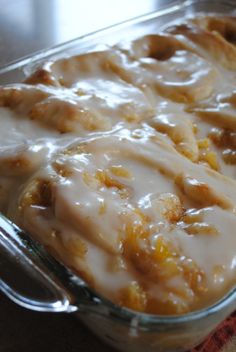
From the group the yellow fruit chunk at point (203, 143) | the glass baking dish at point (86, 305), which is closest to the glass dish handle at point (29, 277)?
the glass baking dish at point (86, 305)

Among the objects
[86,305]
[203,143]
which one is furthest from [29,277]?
[203,143]

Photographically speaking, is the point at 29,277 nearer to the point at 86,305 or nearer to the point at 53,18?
the point at 86,305

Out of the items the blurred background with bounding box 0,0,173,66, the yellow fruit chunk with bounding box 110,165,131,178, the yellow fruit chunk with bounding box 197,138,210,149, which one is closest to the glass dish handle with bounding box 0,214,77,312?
the yellow fruit chunk with bounding box 110,165,131,178

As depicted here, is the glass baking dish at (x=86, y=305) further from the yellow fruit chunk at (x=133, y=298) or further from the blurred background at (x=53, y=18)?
the blurred background at (x=53, y=18)

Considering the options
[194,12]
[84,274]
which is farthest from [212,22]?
[84,274]

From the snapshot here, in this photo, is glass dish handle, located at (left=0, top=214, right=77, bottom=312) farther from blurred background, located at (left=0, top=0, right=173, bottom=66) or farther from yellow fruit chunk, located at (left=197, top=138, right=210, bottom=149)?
blurred background, located at (left=0, top=0, right=173, bottom=66)
